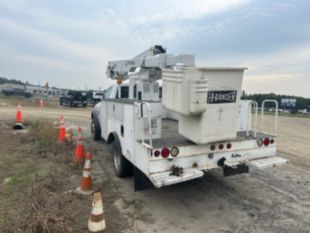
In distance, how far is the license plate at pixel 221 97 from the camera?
14.9 feet

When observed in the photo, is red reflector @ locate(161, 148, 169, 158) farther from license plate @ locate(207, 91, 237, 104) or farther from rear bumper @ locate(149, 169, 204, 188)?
license plate @ locate(207, 91, 237, 104)

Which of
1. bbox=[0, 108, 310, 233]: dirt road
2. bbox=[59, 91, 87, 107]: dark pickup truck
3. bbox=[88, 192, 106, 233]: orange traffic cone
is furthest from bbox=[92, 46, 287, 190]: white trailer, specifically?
bbox=[59, 91, 87, 107]: dark pickup truck

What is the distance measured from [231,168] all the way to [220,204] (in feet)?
2.14

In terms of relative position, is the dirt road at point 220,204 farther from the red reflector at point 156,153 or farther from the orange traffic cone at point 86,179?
the red reflector at point 156,153

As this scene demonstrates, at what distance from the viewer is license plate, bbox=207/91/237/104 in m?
4.55

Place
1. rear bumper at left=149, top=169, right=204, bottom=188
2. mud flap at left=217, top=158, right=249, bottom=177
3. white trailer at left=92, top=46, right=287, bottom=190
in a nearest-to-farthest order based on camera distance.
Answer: rear bumper at left=149, top=169, right=204, bottom=188 < white trailer at left=92, top=46, right=287, bottom=190 < mud flap at left=217, top=158, right=249, bottom=177

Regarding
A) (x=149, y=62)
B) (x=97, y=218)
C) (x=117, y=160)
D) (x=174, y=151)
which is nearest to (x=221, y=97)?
(x=174, y=151)

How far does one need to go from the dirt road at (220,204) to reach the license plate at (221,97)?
5.92 feet

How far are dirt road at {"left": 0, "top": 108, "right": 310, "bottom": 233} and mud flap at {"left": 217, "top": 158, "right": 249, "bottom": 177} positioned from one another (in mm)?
533

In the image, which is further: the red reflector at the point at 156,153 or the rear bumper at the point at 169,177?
the red reflector at the point at 156,153

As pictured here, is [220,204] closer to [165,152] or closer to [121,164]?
[165,152]

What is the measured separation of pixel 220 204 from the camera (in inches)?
200

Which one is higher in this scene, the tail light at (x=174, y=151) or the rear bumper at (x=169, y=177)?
the tail light at (x=174, y=151)

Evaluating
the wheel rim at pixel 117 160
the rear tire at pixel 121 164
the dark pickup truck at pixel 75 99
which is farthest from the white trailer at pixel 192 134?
the dark pickup truck at pixel 75 99
